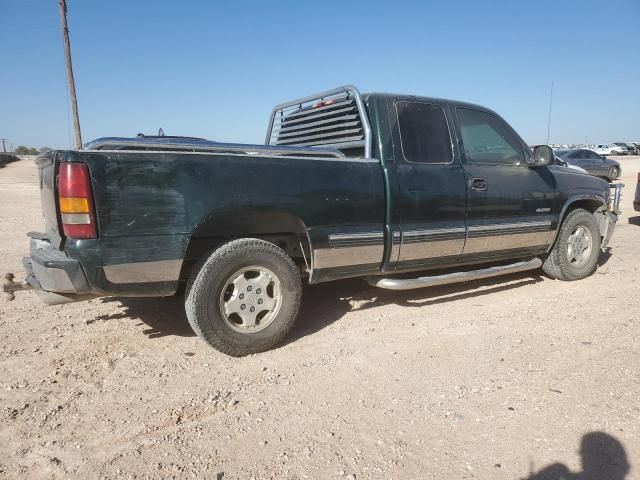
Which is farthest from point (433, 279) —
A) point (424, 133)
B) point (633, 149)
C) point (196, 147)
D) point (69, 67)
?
point (633, 149)

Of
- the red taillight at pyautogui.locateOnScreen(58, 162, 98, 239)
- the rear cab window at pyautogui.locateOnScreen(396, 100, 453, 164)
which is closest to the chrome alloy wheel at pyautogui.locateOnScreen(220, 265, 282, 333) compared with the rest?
the red taillight at pyautogui.locateOnScreen(58, 162, 98, 239)

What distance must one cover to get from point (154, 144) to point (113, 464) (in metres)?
1.88

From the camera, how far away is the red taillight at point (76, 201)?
2799mm

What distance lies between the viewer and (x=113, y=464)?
Result: 2242 mm

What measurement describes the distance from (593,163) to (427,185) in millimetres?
21617

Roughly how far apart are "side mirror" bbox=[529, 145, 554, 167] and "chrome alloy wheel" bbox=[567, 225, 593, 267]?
109 centimetres

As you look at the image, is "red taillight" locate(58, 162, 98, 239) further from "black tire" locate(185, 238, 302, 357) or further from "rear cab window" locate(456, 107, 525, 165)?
"rear cab window" locate(456, 107, 525, 165)

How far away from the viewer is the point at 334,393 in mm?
2908

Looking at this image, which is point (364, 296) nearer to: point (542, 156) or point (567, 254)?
point (542, 156)

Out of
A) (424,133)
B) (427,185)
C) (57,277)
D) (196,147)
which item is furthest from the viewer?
(424,133)

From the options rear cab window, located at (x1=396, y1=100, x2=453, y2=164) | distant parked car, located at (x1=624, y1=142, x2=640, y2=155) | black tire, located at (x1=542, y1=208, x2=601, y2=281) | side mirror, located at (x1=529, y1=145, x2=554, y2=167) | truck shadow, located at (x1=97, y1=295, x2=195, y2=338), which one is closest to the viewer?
truck shadow, located at (x1=97, y1=295, x2=195, y2=338)

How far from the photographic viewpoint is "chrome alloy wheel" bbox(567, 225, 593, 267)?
5453 millimetres

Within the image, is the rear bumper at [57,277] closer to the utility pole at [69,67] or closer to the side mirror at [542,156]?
the side mirror at [542,156]

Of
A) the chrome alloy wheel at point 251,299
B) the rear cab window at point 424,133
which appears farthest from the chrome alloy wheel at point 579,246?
the chrome alloy wheel at point 251,299
